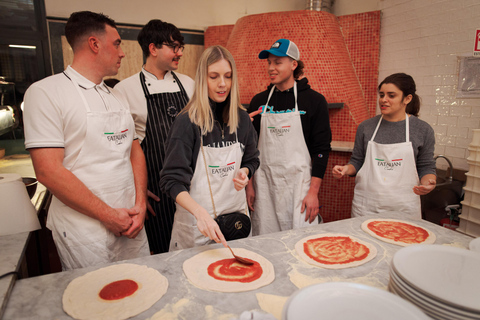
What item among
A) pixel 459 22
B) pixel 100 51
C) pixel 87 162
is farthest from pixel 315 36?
pixel 87 162

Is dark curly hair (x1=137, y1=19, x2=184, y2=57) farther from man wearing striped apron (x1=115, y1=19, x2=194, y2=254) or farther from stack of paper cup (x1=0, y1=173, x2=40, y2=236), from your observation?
stack of paper cup (x1=0, y1=173, x2=40, y2=236)

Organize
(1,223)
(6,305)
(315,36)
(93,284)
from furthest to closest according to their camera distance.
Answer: (315,36) → (1,223) → (93,284) → (6,305)

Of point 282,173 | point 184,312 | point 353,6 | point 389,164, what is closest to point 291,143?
point 282,173

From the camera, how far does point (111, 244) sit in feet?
5.43

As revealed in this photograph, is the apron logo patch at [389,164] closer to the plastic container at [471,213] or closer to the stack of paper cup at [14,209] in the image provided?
the plastic container at [471,213]

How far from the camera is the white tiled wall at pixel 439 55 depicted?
3410 mm

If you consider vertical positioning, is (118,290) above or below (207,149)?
below

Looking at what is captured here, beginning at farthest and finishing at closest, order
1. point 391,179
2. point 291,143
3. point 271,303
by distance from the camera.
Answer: point 291,143 → point 391,179 → point 271,303

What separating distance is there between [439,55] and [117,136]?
382 cm

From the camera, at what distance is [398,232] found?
155cm

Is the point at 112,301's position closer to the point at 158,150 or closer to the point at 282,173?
the point at 158,150

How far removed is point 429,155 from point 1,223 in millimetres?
2603

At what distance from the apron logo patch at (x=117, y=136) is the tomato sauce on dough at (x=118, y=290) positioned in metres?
0.82

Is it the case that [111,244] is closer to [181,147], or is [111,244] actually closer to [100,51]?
[181,147]
